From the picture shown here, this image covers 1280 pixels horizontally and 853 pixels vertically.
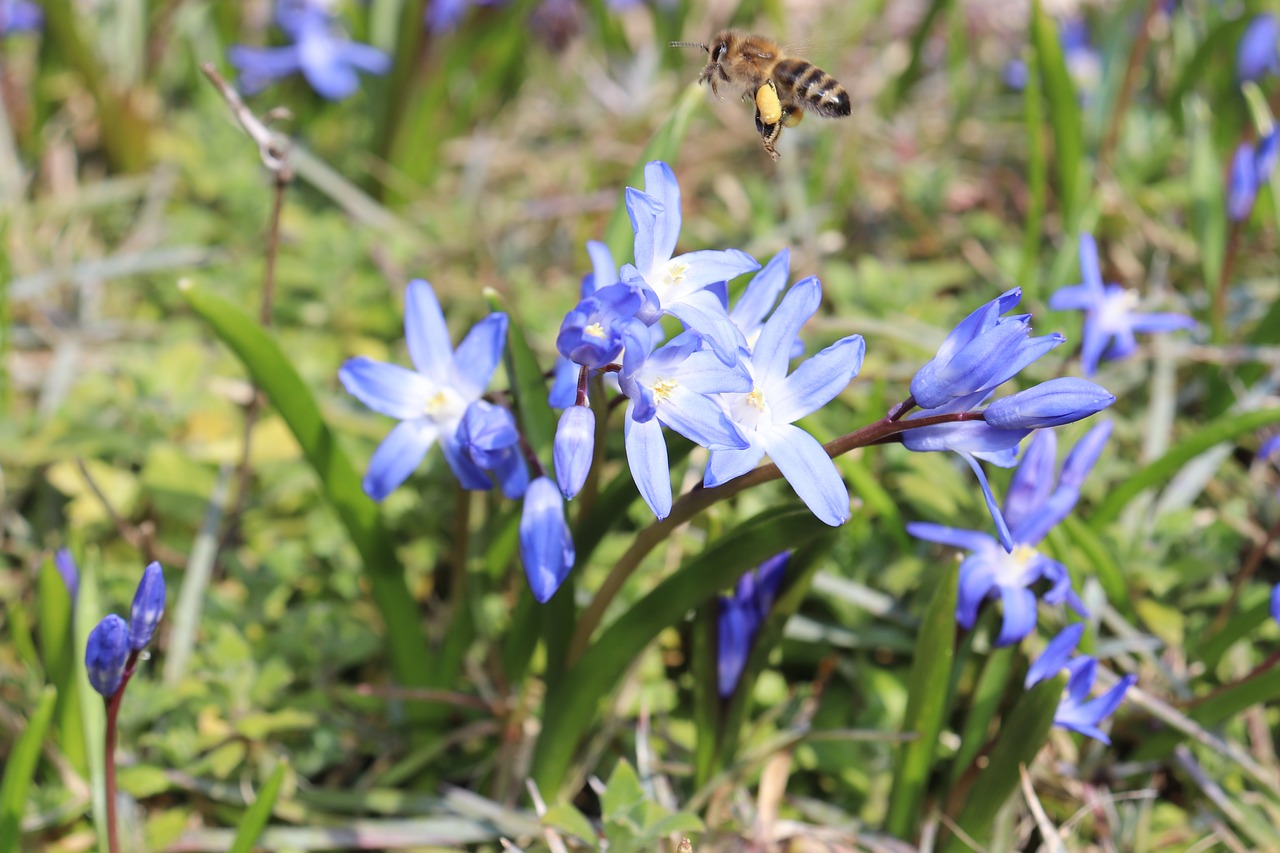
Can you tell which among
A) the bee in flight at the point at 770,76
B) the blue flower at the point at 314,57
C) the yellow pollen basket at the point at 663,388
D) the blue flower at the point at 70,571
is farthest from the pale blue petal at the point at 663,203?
the blue flower at the point at 314,57

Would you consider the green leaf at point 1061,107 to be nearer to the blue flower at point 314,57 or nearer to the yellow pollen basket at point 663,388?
the yellow pollen basket at point 663,388

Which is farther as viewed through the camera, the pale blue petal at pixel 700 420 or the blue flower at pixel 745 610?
the blue flower at pixel 745 610

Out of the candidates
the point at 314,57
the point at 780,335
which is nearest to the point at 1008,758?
the point at 780,335

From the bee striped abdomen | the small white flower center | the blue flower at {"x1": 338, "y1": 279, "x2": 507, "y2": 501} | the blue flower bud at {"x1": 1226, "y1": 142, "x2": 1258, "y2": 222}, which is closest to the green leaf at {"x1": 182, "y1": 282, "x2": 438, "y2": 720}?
the blue flower at {"x1": 338, "y1": 279, "x2": 507, "y2": 501}

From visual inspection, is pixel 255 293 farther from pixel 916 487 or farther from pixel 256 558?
pixel 916 487

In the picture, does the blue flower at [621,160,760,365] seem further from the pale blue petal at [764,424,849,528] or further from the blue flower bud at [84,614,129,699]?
the blue flower bud at [84,614,129,699]

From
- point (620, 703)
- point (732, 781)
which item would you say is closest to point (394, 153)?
point (620, 703)
